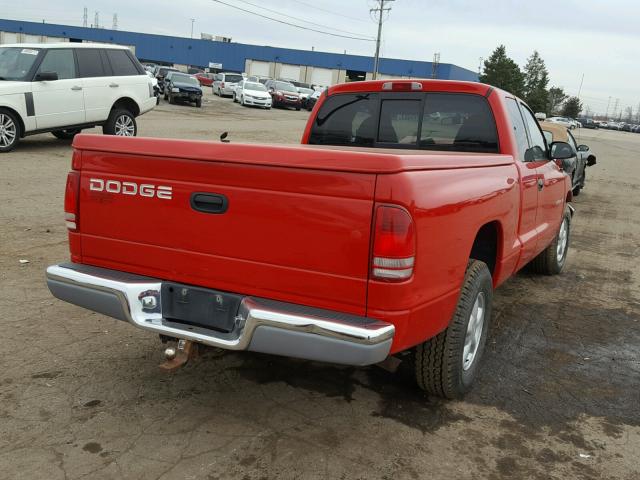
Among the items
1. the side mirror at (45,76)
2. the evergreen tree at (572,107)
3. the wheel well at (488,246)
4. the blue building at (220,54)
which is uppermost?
the blue building at (220,54)

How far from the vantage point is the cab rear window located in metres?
4.43

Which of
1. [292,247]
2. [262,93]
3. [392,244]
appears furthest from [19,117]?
[262,93]

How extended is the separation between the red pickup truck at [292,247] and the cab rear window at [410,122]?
68 cm

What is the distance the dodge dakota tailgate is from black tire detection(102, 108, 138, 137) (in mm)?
9493

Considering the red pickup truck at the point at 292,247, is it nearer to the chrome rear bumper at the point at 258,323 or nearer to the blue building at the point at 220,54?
the chrome rear bumper at the point at 258,323

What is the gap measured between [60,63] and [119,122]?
163cm

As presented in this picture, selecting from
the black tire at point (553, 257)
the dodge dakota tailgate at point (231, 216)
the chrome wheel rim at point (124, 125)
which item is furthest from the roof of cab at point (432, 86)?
the chrome wheel rim at point (124, 125)

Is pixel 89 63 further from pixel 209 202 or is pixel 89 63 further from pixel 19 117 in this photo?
pixel 209 202

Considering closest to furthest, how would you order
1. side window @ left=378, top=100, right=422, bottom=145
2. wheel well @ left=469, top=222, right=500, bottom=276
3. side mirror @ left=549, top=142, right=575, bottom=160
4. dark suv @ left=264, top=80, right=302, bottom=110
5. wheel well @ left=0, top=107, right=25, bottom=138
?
wheel well @ left=469, top=222, right=500, bottom=276 < side window @ left=378, top=100, right=422, bottom=145 < side mirror @ left=549, top=142, right=575, bottom=160 < wheel well @ left=0, top=107, right=25, bottom=138 < dark suv @ left=264, top=80, right=302, bottom=110

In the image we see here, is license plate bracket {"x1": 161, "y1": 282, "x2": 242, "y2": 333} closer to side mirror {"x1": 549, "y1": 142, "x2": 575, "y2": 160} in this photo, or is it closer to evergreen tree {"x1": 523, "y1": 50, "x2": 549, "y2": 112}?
side mirror {"x1": 549, "y1": 142, "x2": 575, "y2": 160}

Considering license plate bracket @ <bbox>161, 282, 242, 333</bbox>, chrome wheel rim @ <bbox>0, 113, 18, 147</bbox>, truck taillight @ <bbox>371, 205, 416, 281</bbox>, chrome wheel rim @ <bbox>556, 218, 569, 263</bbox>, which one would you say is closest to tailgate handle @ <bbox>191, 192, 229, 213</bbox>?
license plate bracket @ <bbox>161, 282, 242, 333</bbox>

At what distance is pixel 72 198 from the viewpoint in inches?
131

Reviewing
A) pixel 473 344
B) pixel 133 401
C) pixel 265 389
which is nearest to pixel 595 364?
pixel 473 344

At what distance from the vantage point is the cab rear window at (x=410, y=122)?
443cm
